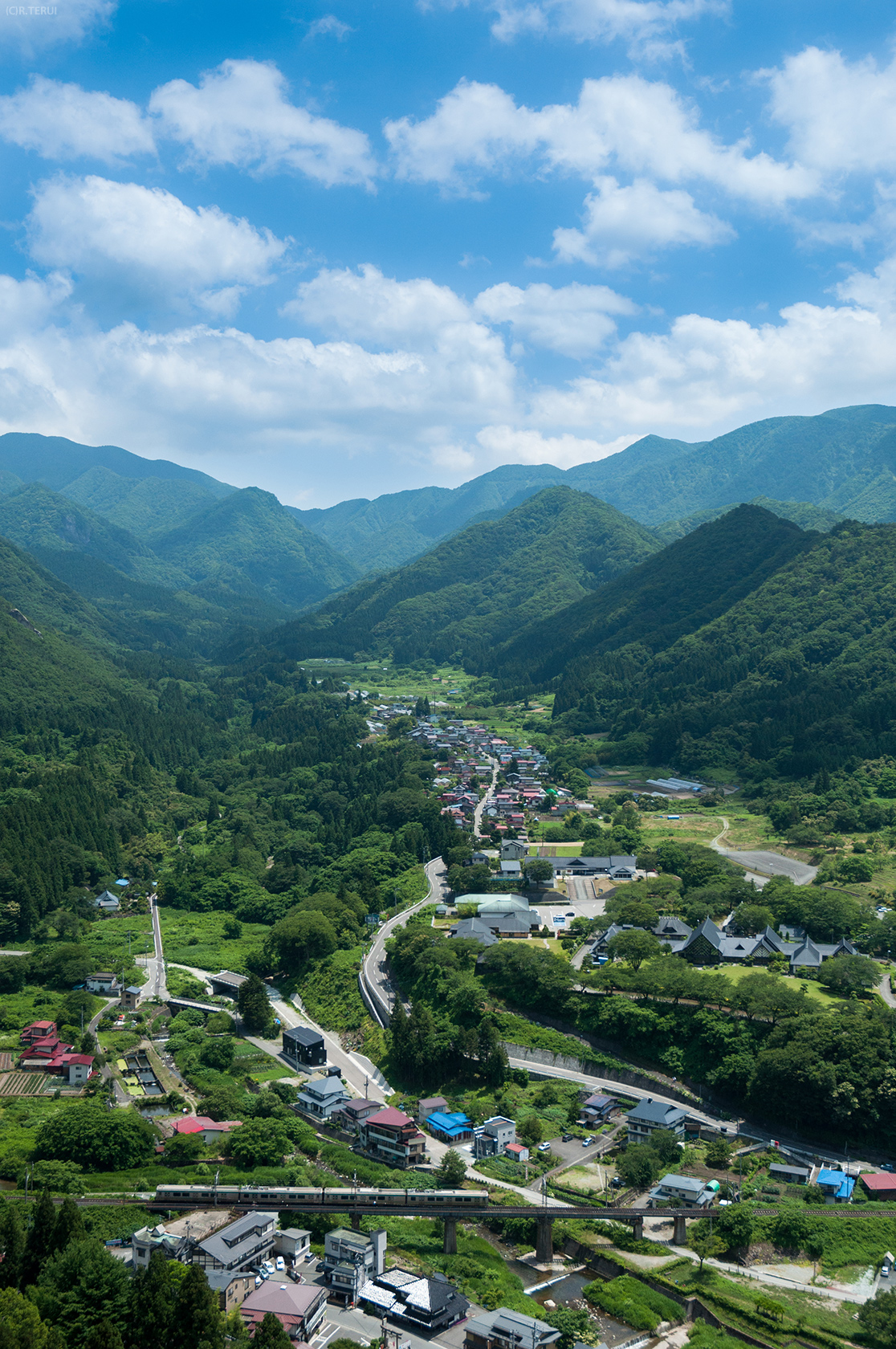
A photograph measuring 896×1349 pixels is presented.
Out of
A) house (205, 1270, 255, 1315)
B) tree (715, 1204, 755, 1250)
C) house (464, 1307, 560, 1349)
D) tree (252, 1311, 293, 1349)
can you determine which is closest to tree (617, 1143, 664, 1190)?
tree (715, 1204, 755, 1250)

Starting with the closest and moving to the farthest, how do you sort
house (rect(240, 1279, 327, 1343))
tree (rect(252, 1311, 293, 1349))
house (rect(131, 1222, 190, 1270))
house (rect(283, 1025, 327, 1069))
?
tree (rect(252, 1311, 293, 1349)), house (rect(240, 1279, 327, 1343)), house (rect(131, 1222, 190, 1270)), house (rect(283, 1025, 327, 1069))

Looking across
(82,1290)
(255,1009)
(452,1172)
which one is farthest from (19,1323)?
(255,1009)

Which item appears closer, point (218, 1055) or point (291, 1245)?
point (291, 1245)

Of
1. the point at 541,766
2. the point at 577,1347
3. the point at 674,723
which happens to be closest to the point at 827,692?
the point at 674,723

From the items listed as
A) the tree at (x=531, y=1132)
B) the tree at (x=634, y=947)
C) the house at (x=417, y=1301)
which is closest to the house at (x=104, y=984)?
the tree at (x=531, y=1132)

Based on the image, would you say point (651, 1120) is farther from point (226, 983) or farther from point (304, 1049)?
point (226, 983)

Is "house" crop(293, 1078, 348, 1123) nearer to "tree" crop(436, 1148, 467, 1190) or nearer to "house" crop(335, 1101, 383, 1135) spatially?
"house" crop(335, 1101, 383, 1135)
